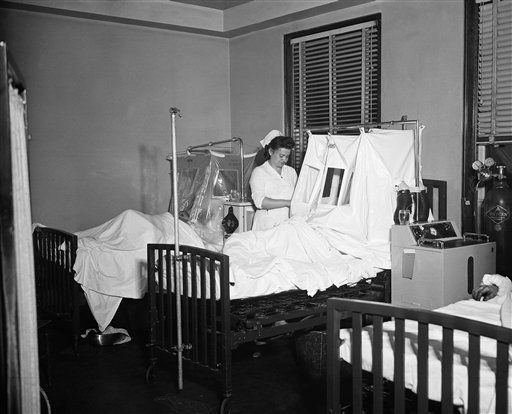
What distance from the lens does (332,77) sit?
233 inches

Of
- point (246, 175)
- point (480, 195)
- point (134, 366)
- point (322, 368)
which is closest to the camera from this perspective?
point (322, 368)

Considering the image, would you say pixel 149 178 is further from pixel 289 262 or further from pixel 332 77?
pixel 289 262

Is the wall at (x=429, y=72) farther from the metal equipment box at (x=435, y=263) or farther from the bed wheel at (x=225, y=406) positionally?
the bed wheel at (x=225, y=406)

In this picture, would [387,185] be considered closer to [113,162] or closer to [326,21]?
[326,21]

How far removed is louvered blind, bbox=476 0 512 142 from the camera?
444 centimetres

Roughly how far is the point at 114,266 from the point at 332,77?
2994 mm

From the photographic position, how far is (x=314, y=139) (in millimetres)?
4875

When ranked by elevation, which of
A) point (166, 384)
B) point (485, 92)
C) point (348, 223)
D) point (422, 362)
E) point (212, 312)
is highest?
point (485, 92)

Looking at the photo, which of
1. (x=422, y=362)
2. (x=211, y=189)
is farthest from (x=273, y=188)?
(x=422, y=362)

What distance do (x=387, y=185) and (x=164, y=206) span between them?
320 centimetres

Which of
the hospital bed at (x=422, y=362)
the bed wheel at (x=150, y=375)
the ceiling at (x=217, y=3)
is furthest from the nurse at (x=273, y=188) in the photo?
the hospital bed at (x=422, y=362)

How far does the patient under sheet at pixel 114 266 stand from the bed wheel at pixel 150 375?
73cm

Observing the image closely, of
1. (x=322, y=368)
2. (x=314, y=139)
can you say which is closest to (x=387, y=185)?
(x=314, y=139)

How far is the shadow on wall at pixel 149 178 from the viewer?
6617 mm
